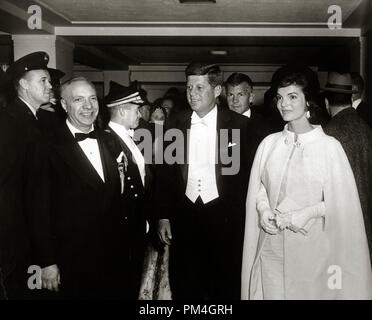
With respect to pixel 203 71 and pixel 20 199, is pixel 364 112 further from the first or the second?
A: pixel 20 199

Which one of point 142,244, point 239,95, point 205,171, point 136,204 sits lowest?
point 142,244

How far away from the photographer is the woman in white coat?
218 cm

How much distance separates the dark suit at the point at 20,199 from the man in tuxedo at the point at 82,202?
0.32 ft

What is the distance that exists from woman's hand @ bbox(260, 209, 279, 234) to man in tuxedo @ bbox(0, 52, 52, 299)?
1107mm

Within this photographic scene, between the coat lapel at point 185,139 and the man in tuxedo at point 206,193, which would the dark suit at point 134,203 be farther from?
the coat lapel at point 185,139

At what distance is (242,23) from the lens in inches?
253

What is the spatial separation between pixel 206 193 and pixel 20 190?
1105 millimetres

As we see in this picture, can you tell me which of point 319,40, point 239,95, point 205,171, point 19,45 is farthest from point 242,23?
point 205,171

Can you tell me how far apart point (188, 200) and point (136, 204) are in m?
0.34

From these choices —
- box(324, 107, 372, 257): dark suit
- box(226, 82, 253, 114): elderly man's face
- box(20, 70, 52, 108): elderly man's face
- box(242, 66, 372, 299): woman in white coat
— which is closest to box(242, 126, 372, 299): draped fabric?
box(242, 66, 372, 299): woman in white coat

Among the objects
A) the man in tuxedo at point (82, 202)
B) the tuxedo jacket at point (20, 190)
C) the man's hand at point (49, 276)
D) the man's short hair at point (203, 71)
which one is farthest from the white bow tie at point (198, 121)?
the man's hand at point (49, 276)

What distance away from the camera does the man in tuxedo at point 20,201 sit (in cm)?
Answer: 232

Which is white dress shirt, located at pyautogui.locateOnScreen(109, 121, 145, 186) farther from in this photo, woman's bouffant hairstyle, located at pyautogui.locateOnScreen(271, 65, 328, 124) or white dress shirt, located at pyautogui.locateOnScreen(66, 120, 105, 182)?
woman's bouffant hairstyle, located at pyautogui.locateOnScreen(271, 65, 328, 124)
